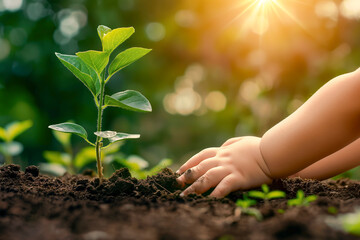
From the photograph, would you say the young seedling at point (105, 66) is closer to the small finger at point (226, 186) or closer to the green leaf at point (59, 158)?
the small finger at point (226, 186)

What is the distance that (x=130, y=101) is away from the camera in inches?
45.1

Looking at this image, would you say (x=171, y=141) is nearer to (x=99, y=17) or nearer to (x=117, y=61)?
(x=99, y=17)

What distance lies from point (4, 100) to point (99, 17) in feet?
3.96

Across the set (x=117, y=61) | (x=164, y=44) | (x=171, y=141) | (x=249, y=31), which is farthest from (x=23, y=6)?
(x=117, y=61)

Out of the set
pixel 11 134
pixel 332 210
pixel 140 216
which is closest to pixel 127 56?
pixel 140 216

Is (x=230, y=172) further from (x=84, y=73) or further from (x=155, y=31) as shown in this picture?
(x=155, y=31)

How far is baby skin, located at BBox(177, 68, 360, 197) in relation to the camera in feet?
3.73

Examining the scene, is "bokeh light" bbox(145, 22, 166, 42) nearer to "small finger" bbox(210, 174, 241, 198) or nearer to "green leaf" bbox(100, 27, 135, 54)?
"green leaf" bbox(100, 27, 135, 54)

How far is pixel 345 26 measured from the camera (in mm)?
3064

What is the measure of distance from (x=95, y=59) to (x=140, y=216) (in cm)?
56

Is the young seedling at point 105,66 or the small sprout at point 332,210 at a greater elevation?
the young seedling at point 105,66

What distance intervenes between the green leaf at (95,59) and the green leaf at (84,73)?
0.13 ft

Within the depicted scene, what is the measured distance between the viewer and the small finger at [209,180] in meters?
1.17

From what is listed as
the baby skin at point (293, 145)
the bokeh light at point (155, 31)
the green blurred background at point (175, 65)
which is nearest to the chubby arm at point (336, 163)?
the baby skin at point (293, 145)
